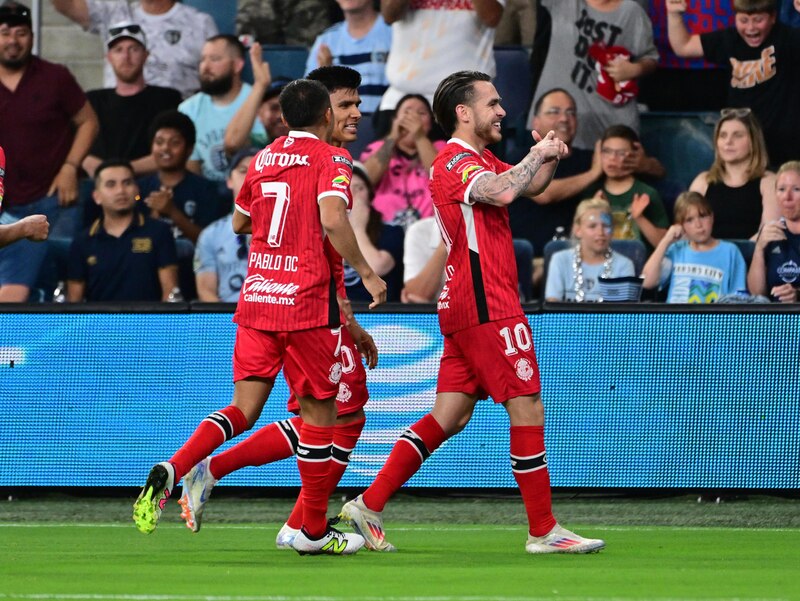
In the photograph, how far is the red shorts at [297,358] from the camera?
A: 6.43m

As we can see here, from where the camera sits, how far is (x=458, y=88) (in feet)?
22.4

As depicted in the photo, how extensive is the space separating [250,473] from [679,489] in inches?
106

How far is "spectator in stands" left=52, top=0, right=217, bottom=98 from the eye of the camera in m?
13.0

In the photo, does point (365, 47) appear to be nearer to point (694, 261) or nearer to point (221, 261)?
point (221, 261)

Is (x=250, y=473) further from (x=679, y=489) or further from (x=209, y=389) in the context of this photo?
(x=679, y=489)

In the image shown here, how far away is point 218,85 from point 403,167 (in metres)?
1.97

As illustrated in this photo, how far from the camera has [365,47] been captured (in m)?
12.5

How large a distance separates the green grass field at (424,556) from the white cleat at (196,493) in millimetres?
168

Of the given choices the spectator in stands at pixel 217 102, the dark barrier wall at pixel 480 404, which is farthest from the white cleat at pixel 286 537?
the spectator in stands at pixel 217 102

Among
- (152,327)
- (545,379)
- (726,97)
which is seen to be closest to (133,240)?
(152,327)

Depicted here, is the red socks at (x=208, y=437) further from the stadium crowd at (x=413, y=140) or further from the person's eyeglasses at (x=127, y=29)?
the person's eyeglasses at (x=127, y=29)

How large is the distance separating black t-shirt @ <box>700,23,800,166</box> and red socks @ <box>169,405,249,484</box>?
21.2 ft

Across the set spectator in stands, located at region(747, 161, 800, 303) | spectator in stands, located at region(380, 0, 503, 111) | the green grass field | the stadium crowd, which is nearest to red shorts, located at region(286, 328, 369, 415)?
the green grass field

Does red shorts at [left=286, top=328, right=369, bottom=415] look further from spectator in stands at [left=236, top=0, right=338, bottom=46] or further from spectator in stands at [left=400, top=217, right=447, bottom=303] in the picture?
spectator in stands at [left=236, top=0, right=338, bottom=46]
